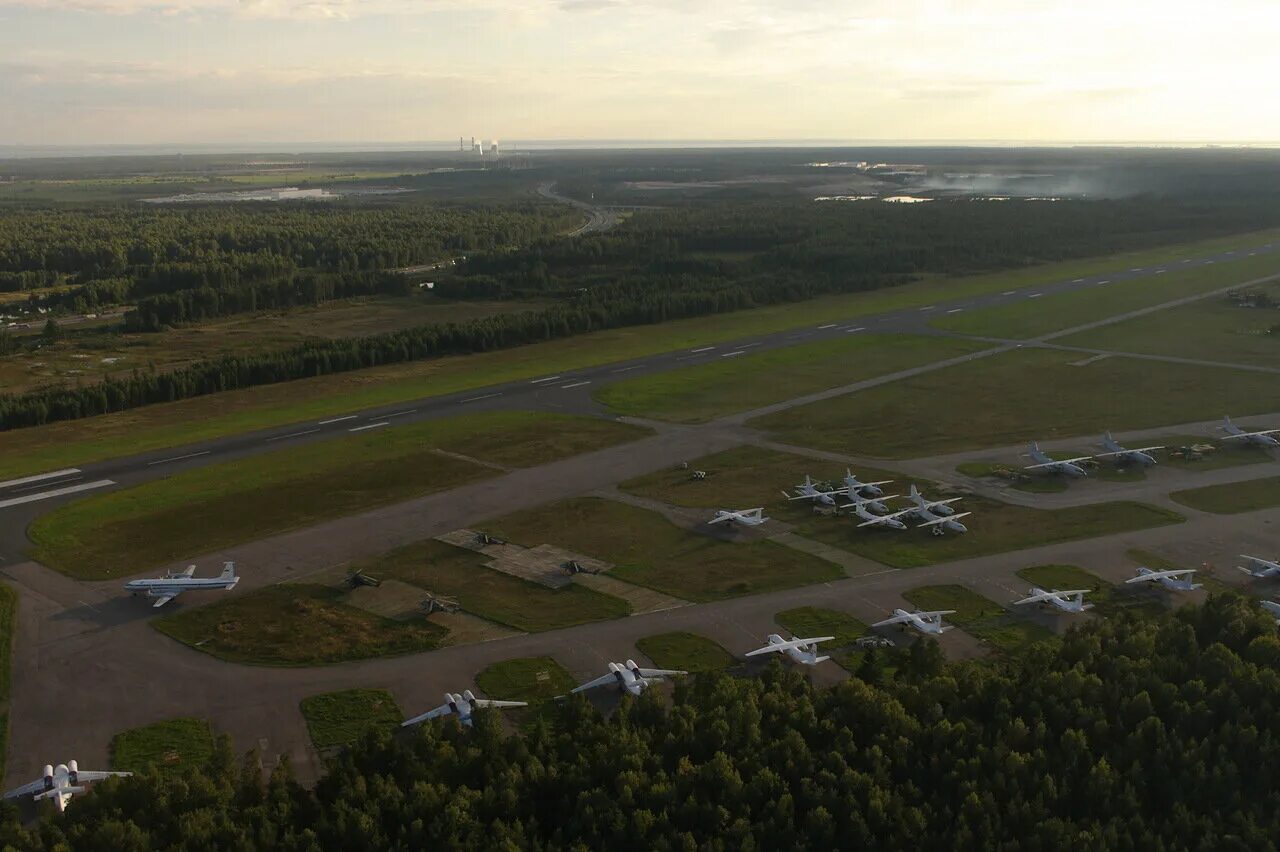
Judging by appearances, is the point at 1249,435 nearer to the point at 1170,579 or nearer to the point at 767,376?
the point at 1170,579

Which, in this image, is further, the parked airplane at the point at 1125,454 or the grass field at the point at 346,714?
the parked airplane at the point at 1125,454

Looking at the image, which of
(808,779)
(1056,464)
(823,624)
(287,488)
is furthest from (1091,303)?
(808,779)

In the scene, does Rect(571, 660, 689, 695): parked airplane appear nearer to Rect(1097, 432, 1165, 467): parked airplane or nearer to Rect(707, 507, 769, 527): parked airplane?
Rect(707, 507, 769, 527): parked airplane

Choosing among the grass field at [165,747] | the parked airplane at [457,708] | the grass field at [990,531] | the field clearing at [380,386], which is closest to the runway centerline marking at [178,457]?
the field clearing at [380,386]

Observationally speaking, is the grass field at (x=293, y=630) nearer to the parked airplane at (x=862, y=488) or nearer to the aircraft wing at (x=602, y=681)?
the aircraft wing at (x=602, y=681)

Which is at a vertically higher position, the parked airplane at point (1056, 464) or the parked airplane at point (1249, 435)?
the parked airplane at point (1249, 435)

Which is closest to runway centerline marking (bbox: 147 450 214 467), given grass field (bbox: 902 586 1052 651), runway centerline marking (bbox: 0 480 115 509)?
runway centerline marking (bbox: 0 480 115 509)

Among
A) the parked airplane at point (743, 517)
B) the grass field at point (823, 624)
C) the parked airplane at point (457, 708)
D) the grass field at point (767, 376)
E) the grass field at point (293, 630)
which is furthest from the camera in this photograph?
the grass field at point (767, 376)
